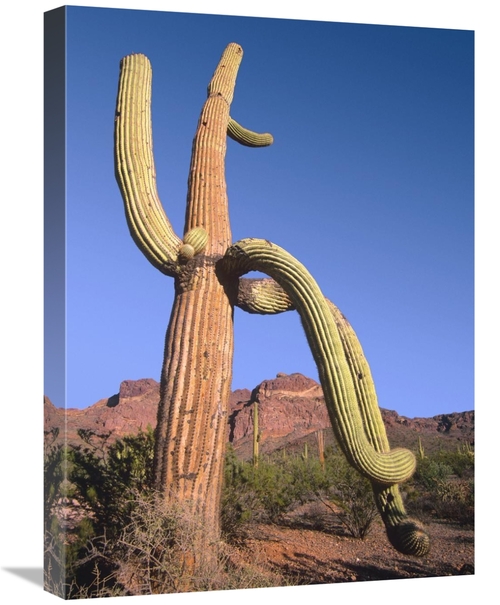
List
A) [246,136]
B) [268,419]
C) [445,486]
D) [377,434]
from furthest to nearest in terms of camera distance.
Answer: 1. [268,419]
2. [445,486]
3. [246,136]
4. [377,434]

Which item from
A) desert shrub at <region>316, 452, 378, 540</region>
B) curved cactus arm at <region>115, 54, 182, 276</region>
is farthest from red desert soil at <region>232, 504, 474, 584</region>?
curved cactus arm at <region>115, 54, 182, 276</region>

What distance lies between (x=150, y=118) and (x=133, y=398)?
2891mm

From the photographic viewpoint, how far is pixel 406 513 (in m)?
10.6

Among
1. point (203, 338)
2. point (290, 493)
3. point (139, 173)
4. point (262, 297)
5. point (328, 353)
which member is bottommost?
point (290, 493)

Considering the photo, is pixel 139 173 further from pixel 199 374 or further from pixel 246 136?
pixel 199 374

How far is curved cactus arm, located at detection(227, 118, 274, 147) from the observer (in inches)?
445

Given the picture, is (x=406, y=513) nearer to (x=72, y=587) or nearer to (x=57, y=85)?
(x=72, y=587)

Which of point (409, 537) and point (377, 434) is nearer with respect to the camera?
point (377, 434)

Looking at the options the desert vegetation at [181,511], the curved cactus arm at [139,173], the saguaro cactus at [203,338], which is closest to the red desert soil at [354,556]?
the desert vegetation at [181,511]

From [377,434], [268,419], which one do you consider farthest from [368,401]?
[268,419]

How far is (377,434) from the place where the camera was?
34.1 feet

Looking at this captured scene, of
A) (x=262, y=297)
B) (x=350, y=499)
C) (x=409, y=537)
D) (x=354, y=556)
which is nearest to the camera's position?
(x=409, y=537)

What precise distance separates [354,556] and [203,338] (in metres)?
2.59

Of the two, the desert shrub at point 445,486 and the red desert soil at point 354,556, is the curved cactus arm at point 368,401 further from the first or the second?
the desert shrub at point 445,486
